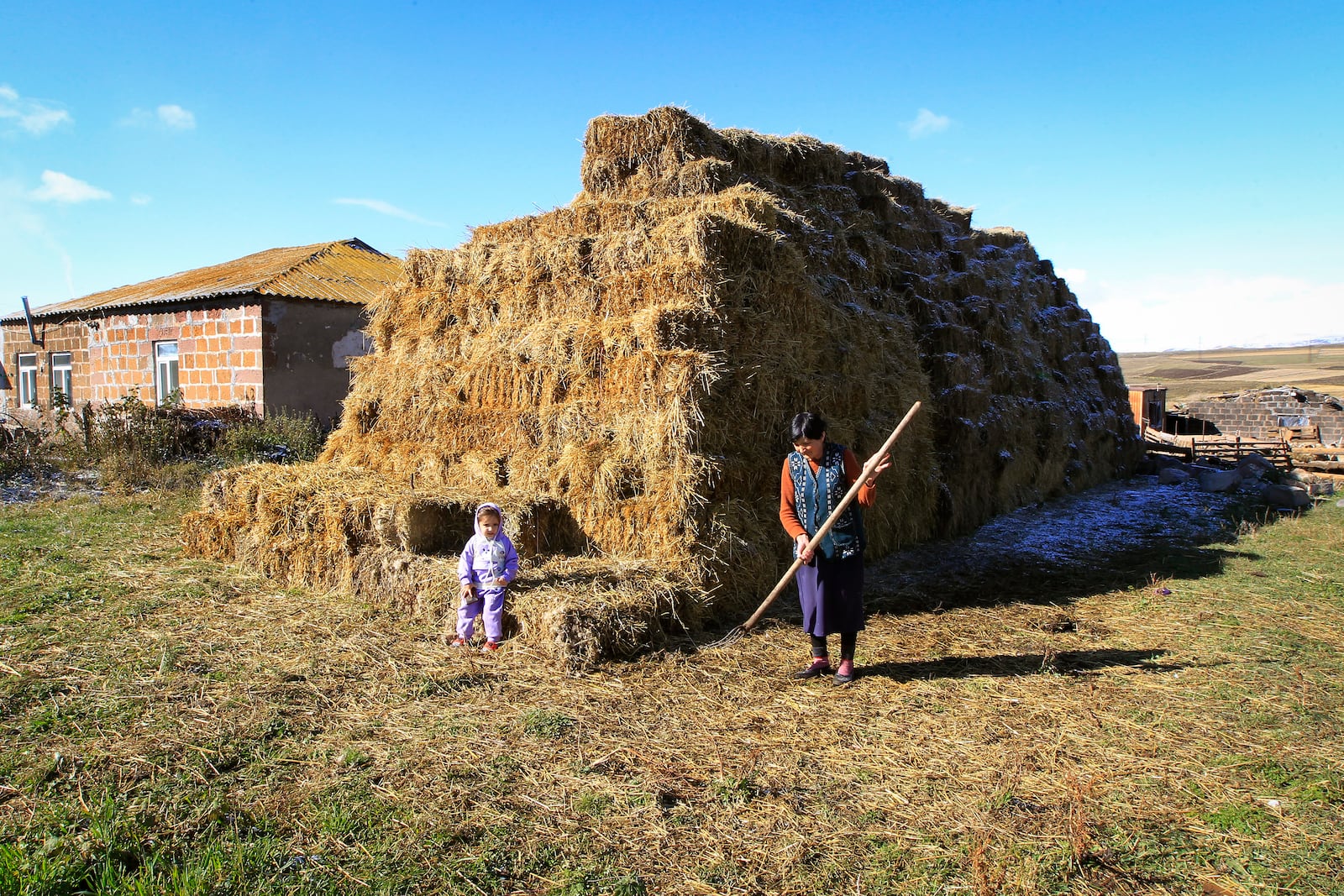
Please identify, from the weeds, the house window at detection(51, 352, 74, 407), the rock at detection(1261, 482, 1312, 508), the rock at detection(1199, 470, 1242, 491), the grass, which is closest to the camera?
the grass

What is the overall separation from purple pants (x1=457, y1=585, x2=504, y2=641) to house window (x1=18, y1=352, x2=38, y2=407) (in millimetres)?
22494

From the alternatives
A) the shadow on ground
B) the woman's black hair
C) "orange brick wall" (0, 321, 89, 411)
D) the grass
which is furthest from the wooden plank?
"orange brick wall" (0, 321, 89, 411)

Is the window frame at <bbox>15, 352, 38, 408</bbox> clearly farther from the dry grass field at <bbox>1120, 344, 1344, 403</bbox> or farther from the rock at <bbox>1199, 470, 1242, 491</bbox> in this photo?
the dry grass field at <bbox>1120, 344, 1344, 403</bbox>

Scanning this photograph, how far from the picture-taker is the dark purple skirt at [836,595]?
17.4 ft

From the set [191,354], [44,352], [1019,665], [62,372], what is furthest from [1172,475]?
[44,352]

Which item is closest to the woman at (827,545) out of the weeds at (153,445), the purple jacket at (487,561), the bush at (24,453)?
the purple jacket at (487,561)

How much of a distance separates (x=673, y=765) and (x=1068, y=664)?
10.7ft

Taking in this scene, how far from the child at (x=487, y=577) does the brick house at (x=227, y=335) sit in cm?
1094

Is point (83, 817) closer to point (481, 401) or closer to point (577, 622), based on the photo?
point (577, 622)

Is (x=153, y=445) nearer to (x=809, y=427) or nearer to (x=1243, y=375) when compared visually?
(x=809, y=427)

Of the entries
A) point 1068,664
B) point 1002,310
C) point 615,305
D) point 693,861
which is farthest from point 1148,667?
point 1002,310

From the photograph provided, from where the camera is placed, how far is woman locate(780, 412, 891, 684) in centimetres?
530

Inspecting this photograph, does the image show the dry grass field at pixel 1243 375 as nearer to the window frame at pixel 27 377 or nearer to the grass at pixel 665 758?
the grass at pixel 665 758

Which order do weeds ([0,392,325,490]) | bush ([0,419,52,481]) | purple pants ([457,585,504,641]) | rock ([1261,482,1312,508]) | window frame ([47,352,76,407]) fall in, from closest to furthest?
purple pants ([457,585,504,641]) → rock ([1261,482,1312,508]) → weeds ([0,392,325,490]) → bush ([0,419,52,481]) → window frame ([47,352,76,407])
